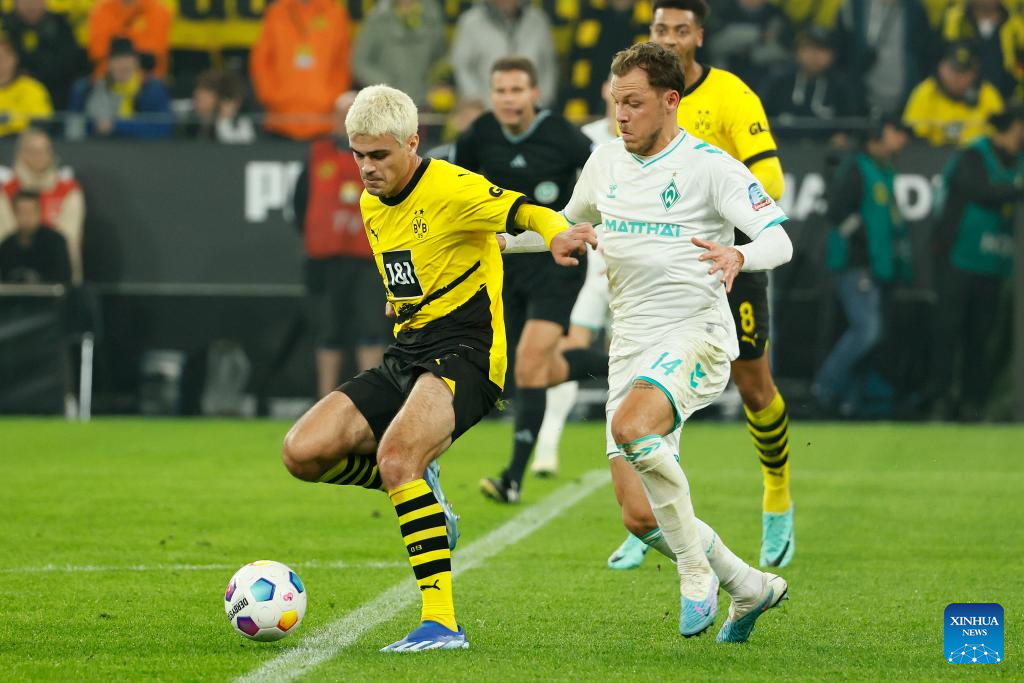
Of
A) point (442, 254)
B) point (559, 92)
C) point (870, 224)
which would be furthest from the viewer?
point (559, 92)

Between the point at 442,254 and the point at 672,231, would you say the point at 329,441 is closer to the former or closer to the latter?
the point at 442,254

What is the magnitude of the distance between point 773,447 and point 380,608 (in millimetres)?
2059

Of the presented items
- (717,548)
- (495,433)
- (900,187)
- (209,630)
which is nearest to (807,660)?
(717,548)

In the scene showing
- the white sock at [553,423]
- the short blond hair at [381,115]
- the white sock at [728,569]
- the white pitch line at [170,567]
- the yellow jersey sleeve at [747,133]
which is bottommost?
the white sock at [553,423]

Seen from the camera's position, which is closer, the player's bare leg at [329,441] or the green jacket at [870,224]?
the player's bare leg at [329,441]

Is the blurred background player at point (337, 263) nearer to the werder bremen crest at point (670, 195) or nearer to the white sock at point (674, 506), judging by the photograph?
the werder bremen crest at point (670, 195)

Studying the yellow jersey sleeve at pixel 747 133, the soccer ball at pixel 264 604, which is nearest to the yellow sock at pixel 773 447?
the yellow jersey sleeve at pixel 747 133

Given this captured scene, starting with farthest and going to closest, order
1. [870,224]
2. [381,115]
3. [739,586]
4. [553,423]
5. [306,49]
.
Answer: [306,49], [870,224], [553,423], [381,115], [739,586]

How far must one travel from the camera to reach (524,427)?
31.4ft

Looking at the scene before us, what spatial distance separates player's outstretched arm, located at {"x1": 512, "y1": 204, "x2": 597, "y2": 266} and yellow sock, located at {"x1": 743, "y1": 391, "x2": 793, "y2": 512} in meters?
1.93

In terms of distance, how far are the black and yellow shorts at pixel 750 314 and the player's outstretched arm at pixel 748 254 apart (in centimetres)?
150

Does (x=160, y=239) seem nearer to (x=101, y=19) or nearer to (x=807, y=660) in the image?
(x=101, y=19)

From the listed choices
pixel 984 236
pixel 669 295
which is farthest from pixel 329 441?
pixel 984 236

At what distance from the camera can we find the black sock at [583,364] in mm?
9953
